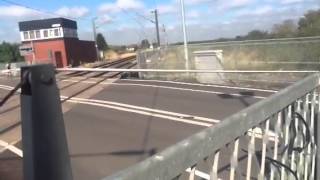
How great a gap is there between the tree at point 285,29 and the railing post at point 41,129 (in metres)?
36.3

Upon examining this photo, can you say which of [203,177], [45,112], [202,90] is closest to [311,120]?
[203,177]

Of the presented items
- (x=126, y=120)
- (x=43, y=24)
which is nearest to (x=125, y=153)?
(x=126, y=120)

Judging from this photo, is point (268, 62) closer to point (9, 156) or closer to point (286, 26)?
point (286, 26)

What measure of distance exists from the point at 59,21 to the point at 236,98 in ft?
215

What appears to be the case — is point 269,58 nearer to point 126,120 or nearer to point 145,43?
point 126,120

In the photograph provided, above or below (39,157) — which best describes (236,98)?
below

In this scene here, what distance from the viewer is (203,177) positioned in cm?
334

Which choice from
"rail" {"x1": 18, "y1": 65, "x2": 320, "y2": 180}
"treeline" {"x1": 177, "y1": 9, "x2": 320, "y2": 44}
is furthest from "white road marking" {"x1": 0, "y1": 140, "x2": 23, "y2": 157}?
"treeline" {"x1": 177, "y1": 9, "x2": 320, "y2": 44}

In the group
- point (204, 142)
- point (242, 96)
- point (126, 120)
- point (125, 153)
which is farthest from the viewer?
point (242, 96)

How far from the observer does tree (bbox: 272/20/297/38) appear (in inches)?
1503

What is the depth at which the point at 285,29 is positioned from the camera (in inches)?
1550

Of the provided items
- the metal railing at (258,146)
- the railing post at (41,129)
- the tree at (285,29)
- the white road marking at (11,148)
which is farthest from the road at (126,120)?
the tree at (285,29)

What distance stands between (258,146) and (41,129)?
Answer: 1369mm

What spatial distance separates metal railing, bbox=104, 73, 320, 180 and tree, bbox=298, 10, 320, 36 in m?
30.6
